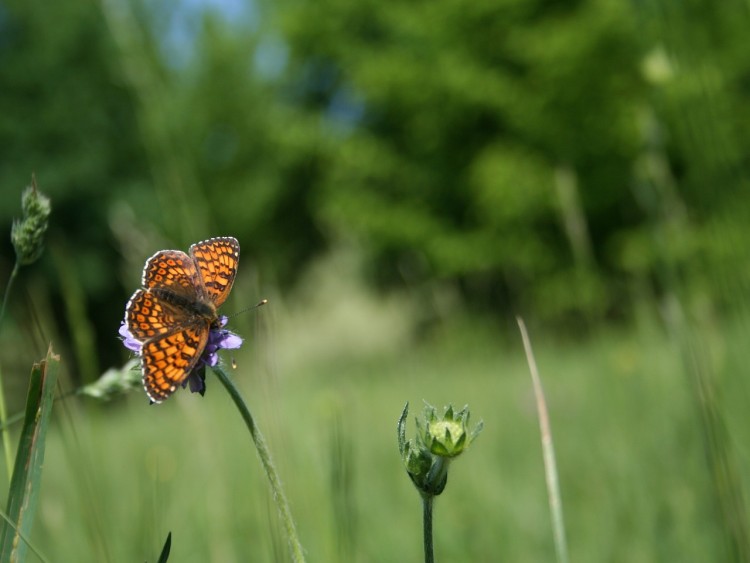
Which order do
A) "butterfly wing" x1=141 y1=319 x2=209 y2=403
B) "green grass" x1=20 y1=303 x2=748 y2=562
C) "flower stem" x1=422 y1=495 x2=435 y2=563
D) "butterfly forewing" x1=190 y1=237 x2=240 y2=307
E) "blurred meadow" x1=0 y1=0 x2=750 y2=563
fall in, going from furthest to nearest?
"green grass" x1=20 y1=303 x2=748 y2=562, "blurred meadow" x1=0 y1=0 x2=750 y2=563, "butterfly forewing" x1=190 y1=237 x2=240 y2=307, "butterfly wing" x1=141 y1=319 x2=209 y2=403, "flower stem" x1=422 y1=495 x2=435 y2=563

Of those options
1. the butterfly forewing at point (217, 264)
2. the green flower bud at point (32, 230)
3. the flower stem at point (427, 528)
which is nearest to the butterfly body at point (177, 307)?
the butterfly forewing at point (217, 264)

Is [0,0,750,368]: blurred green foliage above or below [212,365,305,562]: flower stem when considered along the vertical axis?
above

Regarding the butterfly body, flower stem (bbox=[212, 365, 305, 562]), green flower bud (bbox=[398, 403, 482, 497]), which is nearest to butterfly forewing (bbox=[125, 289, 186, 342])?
the butterfly body

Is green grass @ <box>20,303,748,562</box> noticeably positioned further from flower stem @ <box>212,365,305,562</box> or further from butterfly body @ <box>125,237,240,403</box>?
flower stem @ <box>212,365,305,562</box>

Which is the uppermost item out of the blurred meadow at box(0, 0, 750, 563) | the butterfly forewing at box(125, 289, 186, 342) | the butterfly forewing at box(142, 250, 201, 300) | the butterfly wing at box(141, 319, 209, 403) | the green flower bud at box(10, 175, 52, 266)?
the blurred meadow at box(0, 0, 750, 563)

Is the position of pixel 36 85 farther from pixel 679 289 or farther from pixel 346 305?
pixel 679 289

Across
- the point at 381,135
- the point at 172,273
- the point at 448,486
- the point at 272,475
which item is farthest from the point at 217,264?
the point at 381,135
